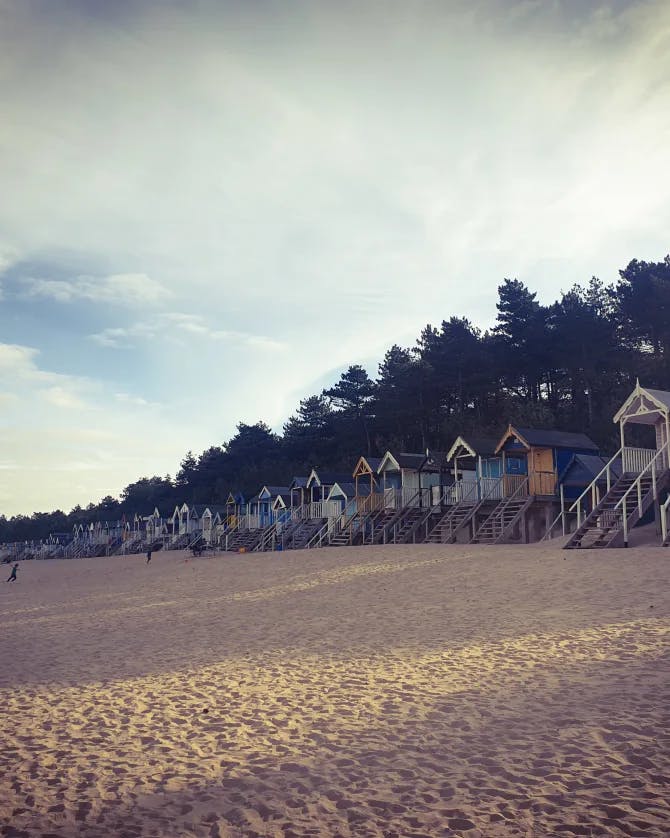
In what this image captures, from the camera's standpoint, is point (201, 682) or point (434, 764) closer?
point (434, 764)

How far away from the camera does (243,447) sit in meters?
98.7

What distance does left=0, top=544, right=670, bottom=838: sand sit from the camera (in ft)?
16.6

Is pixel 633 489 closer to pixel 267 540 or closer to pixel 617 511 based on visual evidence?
pixel 617 511

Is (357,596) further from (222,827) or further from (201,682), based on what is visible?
(222,827)

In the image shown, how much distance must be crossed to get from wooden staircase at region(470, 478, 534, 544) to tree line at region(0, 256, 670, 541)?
20.8 m

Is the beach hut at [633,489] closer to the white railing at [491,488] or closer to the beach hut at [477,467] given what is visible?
the white railing at [491,488]

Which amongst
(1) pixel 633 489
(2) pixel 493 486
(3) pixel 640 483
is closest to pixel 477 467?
(2) pixel 493 486

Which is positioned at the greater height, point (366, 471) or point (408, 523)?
point (366, 471)

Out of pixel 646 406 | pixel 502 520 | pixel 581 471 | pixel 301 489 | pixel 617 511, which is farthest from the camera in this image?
pixel 301 489

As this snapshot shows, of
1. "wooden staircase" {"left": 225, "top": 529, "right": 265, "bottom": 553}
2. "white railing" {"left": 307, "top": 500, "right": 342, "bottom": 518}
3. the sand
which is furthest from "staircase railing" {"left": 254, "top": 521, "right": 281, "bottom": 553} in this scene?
the sand

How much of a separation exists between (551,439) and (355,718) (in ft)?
91.7

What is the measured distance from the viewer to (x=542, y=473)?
32.0 meters

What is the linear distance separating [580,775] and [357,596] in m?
11.3

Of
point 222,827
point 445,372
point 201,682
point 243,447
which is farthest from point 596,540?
point 243,447
